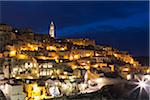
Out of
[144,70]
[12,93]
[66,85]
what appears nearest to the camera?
[12,93]

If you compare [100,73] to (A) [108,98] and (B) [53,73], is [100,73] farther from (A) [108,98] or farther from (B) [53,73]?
(A) [108,98]

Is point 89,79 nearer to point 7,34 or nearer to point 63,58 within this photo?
point 63,58

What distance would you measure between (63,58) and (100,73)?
11.2 ft

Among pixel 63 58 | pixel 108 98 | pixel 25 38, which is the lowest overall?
pixel 108 98

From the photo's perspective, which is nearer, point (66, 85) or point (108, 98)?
point (108, 98)

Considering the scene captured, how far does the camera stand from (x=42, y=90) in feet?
39.3

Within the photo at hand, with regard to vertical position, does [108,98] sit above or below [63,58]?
below

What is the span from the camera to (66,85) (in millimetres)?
12969

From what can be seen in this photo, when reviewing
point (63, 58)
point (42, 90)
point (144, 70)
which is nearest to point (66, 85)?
point (42, 90)

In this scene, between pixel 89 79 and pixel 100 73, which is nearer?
pixel 89 79

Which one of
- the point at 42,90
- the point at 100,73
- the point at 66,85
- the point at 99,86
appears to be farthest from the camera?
the point at 100,73

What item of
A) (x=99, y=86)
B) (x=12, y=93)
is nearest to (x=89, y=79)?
(x=99, y=86)

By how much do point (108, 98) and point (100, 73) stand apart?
4531 millimetres

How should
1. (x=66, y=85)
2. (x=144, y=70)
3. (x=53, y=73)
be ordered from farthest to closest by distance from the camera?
(x=144, y=70) < (x=53, y=73) < (x=66, y=85)
